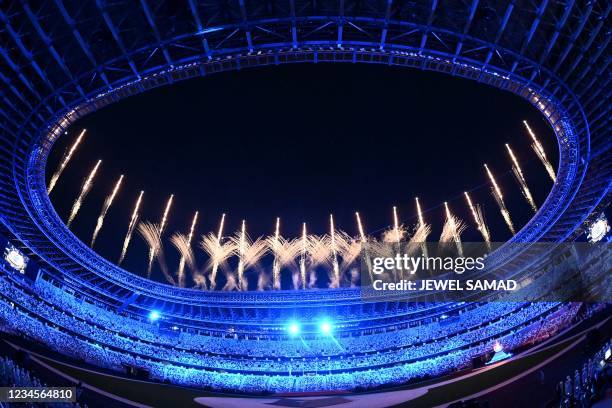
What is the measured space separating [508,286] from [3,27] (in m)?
50.2

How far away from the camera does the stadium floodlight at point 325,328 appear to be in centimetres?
5722

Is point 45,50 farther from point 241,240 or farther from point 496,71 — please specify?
point 241,240

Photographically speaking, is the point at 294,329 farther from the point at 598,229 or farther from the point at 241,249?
the point at 598,229

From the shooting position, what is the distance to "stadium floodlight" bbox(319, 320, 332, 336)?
57.2 metres

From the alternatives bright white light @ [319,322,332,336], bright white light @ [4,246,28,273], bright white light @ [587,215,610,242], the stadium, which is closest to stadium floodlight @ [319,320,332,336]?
bright white light @ [319,322,332,336]

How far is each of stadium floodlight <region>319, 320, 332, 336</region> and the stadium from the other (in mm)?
304

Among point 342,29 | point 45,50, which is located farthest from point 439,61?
point 45,50

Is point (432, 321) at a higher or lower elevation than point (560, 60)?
lower

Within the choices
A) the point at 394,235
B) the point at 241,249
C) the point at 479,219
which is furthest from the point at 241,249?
the point at 479,219

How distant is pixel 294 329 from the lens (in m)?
58.1

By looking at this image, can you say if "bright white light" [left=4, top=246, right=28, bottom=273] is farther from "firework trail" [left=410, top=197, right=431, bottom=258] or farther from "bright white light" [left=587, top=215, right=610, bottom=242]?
"bright white light" [left=587, top=215, right=610, bottom=242]

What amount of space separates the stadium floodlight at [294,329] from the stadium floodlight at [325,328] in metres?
3.12

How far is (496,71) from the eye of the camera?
27.7 metres

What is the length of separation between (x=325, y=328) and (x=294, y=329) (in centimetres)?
425
